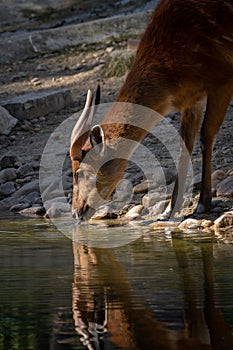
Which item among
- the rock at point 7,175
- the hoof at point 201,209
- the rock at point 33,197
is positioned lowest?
the rock at point 33,197

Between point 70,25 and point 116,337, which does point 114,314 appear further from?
point 70,25

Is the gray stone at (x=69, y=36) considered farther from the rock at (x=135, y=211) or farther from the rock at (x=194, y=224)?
the rock at (x=194, y=224)

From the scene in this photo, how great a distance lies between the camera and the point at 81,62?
54.9 ft

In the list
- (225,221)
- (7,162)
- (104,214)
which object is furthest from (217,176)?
(7,162)

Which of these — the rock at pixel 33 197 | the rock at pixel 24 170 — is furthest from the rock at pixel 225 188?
the rock at pixel 24 170

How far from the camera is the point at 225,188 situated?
9.62m

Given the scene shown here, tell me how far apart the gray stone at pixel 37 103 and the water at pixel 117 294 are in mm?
4994

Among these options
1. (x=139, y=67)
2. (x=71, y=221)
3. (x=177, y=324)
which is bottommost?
(x=71, y=221)

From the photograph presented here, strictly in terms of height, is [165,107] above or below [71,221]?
above

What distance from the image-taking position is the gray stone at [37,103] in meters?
13.6

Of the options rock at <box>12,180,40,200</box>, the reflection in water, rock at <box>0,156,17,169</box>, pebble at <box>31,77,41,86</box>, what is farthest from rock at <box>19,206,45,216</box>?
pebble at <box>31,77,41,86</box>

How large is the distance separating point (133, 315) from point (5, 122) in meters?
7.96

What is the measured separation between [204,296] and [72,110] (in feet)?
A: 26.8

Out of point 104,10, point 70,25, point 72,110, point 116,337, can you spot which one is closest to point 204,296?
point 116,337
